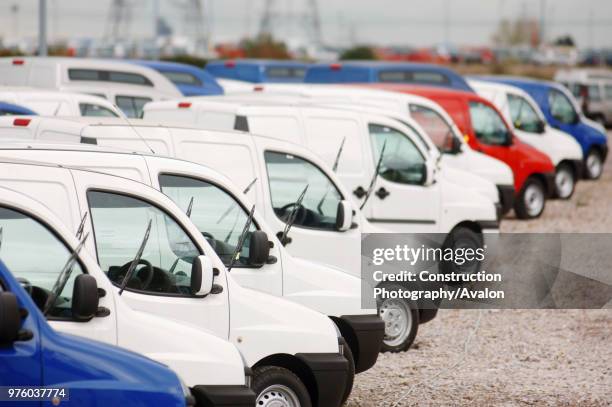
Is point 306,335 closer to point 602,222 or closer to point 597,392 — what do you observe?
point 597,392

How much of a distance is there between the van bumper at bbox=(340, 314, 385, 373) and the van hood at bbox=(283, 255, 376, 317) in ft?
0.16

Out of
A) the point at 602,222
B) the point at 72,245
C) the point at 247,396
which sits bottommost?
the point at 602,222

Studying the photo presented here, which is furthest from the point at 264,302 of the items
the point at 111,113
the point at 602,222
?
the point at 602,222

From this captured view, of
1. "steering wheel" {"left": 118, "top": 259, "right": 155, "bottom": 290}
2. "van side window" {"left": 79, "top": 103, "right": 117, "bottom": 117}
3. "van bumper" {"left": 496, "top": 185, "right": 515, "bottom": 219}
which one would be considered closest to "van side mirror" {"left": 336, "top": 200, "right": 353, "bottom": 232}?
"steering wheel" {"left": 118, "top": 259, "right": 155, "bottom": 290}

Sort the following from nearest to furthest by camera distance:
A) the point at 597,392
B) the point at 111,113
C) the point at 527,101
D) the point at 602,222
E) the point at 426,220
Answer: the point at 597,392
the point at 426,220
the point at 111,113
the point at 602,222
the point at 527,101

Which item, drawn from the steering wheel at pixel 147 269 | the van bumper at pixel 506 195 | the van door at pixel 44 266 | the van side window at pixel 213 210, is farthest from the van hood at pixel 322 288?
the van bumper at pixel 506 195

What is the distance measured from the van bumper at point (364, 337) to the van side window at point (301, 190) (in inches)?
69.2

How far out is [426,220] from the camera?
14625 millimetres

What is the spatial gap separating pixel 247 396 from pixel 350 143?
7299 mm

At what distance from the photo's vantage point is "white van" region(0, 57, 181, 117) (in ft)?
68.5

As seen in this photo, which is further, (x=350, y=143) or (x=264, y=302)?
(x=350, y=143)

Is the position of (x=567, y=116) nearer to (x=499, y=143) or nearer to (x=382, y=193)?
(x=499, y=143)

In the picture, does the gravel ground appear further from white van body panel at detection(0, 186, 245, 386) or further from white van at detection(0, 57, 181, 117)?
white van at detection(0, 57, 181, 117)

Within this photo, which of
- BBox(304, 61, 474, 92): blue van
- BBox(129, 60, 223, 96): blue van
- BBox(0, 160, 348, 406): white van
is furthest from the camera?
BBox(304, 61, 474, 92): blue van
